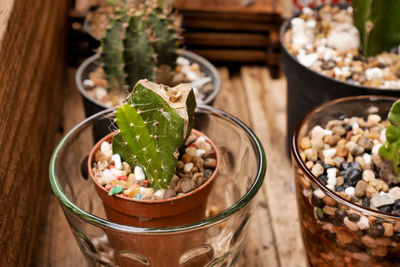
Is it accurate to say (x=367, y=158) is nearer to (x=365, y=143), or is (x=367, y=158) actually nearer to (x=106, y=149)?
(x=365, y=143)

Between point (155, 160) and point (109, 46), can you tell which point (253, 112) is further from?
point (155, 160)

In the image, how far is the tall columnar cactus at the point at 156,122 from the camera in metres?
0.80

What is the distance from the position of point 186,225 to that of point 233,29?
0.98 m

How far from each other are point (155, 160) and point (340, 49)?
691mm

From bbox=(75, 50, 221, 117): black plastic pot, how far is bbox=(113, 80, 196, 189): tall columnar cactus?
0.38 metres

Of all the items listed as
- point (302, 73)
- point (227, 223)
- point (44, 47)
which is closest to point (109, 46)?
point (44, 47)

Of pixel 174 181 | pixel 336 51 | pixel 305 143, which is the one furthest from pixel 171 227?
pixel 336 51

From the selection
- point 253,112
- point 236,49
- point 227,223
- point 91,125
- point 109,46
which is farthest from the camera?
point 236,49

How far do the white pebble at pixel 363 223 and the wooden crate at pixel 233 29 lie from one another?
84cm

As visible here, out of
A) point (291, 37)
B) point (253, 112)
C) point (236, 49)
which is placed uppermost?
point (291, 37)

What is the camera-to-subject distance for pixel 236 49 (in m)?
1.71

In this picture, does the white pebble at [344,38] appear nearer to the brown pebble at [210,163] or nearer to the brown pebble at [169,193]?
the brown pebble at [210,163]

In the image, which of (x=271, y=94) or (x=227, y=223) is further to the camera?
(x=271, y=94)

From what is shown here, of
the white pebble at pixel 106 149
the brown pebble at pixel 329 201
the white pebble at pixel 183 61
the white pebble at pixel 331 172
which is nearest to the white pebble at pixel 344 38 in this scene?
the white pebble at pixel 183 61
